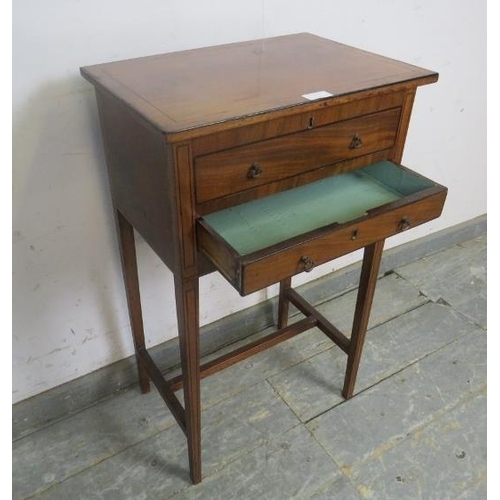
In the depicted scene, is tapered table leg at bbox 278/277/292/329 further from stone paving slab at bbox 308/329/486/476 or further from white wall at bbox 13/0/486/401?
stone paving slab at bbox 308/329/486/476

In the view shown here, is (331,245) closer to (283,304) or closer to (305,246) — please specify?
(305,246)

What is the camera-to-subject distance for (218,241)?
920mm

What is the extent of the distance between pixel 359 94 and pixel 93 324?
3.46 feet

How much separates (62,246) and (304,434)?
3.04 feet

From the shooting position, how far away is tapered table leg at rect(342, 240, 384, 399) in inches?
54.1

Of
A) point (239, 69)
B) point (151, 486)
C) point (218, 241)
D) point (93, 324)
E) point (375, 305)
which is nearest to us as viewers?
point (218, 241)

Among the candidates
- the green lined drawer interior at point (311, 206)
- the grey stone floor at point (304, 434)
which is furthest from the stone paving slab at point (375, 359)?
the green lined drawer interior at point (311, 206)

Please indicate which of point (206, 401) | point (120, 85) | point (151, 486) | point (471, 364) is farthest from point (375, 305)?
point (120, 85)

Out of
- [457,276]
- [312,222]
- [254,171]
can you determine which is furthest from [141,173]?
[457,276]

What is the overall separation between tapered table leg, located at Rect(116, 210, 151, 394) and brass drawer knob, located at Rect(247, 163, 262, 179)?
0.46 meters

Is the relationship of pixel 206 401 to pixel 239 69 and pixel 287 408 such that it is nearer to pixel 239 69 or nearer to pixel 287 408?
pixel 287 408

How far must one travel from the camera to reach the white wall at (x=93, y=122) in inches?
Result: 45.4

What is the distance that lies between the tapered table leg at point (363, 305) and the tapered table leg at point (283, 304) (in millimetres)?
363

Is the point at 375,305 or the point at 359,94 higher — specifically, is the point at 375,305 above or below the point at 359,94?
below
